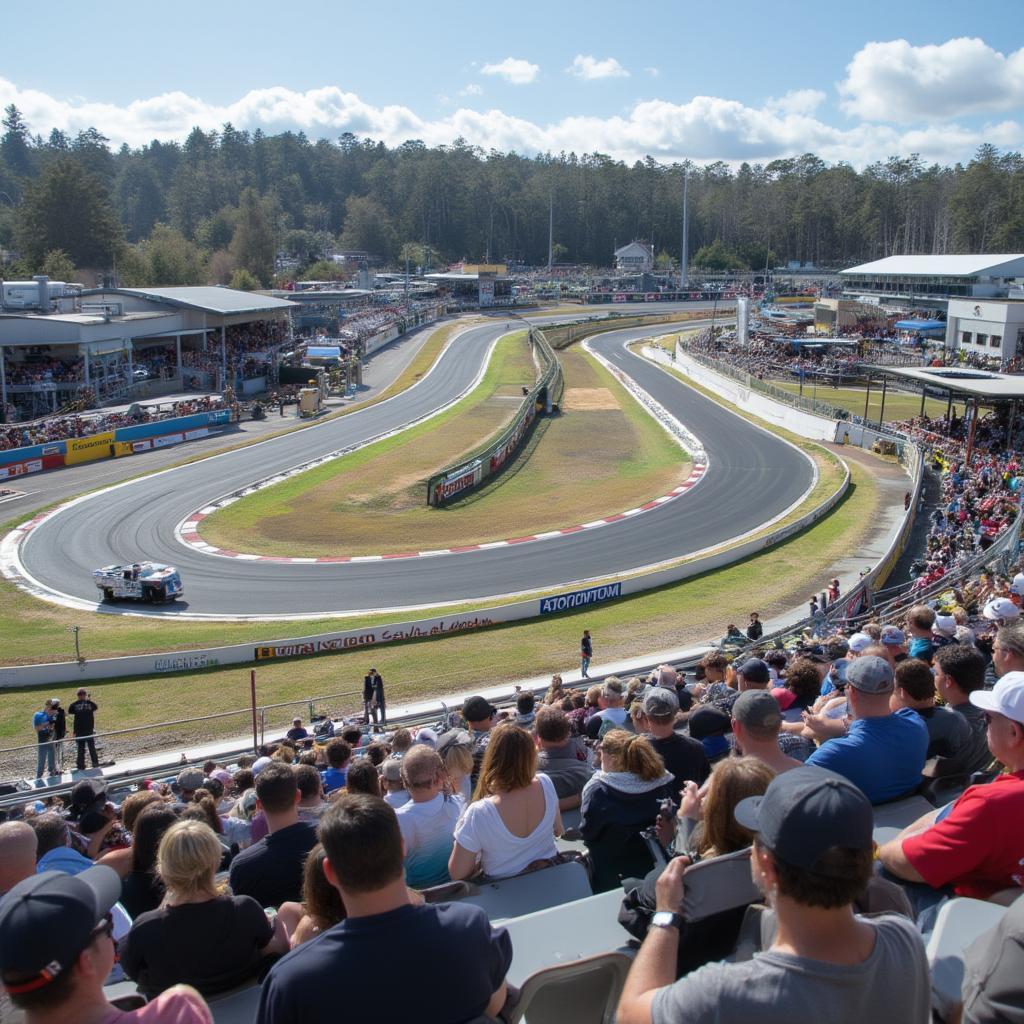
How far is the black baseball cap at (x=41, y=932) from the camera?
304cm

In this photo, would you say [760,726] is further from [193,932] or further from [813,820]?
[193,932]

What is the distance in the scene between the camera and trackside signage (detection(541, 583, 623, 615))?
93.9 ft

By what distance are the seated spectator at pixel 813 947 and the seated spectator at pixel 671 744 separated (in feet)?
10.2

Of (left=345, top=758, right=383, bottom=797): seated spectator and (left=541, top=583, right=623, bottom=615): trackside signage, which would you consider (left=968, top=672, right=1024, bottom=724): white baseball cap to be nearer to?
(left=345, top=758, right=383, bottom=797): seated spectator

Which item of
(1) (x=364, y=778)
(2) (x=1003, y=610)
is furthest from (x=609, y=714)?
(2) (x=1003, y=610)

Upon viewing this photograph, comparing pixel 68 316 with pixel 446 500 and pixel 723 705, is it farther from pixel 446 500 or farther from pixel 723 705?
pixel 723 705

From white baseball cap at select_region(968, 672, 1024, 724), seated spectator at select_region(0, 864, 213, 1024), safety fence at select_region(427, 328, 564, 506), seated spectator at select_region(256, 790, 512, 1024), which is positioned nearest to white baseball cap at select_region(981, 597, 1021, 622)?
white baseball cap at select_region(968, 672, 1024, 724)

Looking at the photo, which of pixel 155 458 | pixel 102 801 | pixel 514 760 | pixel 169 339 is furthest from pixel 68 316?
pixel 514 760

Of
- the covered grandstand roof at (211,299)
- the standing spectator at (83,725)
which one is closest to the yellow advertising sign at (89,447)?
the covered grandstand roof at (211,299)

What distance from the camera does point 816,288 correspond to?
6122 inches

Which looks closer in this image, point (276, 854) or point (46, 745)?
point (276, 854)

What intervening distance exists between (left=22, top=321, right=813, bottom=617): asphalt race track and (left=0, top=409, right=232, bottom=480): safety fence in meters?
5.33

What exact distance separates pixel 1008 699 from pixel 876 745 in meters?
1.04

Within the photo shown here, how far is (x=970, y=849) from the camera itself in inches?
164
